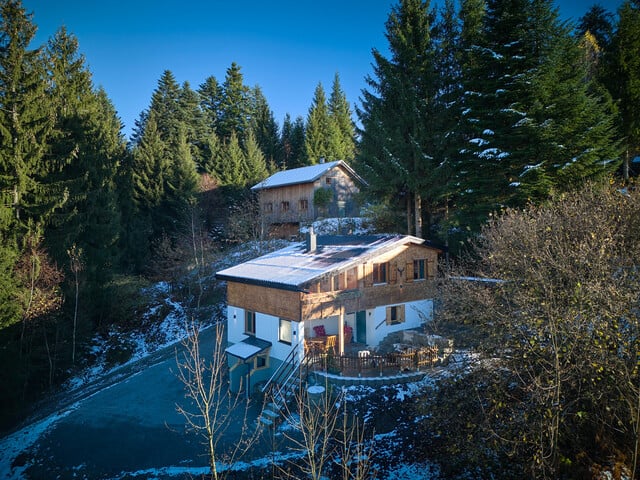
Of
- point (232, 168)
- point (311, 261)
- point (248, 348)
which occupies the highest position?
point (232, 168)

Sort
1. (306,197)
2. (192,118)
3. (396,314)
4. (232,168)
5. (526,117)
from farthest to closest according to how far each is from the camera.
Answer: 1. (192,118)
2. (232,168)
3. (306,197)
4. (396,314)
5. (526,117)

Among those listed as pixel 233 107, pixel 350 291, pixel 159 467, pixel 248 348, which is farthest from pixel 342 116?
pixel 159 467

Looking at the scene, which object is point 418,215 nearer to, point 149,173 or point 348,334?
point 348,334

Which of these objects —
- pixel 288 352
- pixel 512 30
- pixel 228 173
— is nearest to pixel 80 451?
pixel 288 352

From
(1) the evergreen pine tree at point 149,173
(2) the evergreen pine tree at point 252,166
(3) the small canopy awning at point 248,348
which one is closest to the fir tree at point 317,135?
(2) the evergreen pine tree at point 252,166

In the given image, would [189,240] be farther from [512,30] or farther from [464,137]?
[512,30]

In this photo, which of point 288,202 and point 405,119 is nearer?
point 405,119

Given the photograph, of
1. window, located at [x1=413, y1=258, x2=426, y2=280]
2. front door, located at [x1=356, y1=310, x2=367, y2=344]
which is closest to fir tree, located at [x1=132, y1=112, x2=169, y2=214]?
front door, located at [x1=356, y1=310, x2=367, y2=344]
